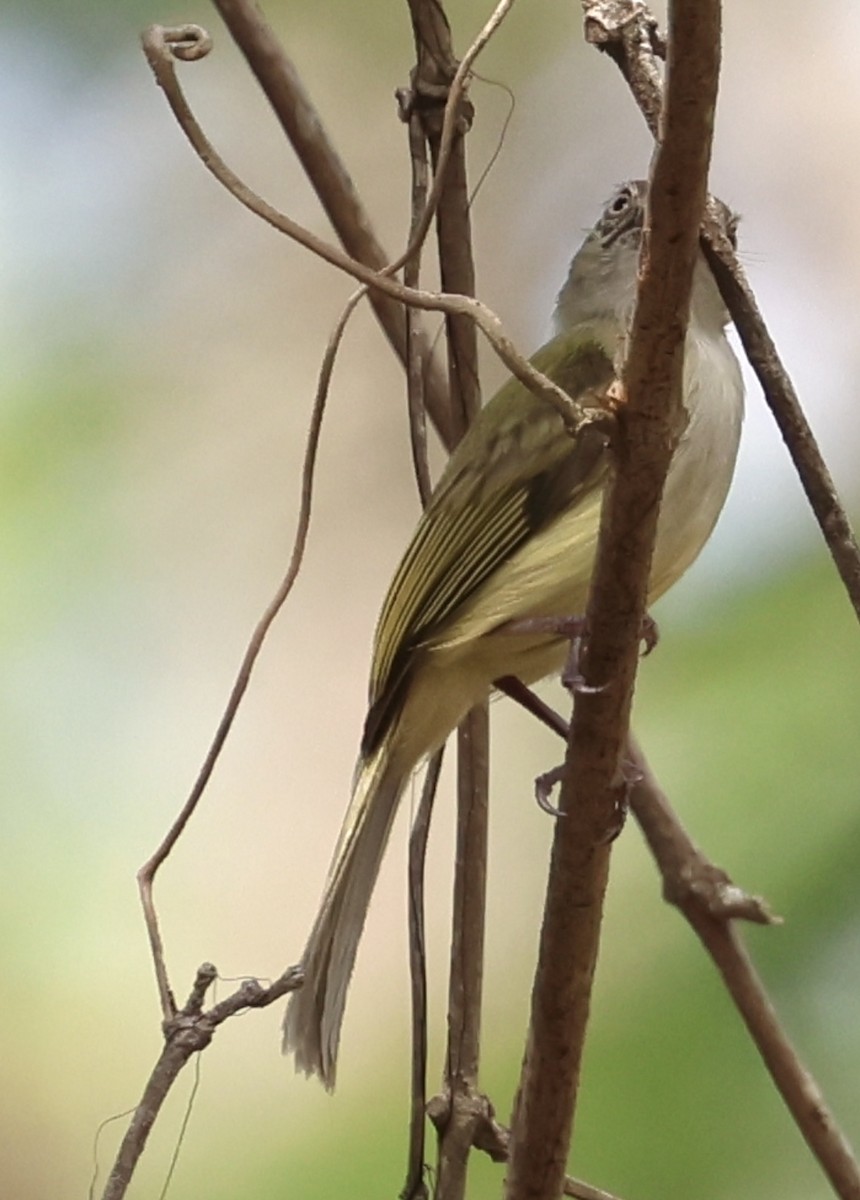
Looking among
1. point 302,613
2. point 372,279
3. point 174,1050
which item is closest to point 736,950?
point 174,1050

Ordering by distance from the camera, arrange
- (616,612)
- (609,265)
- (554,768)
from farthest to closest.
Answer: (609,265) → (554,768) → (616,612)

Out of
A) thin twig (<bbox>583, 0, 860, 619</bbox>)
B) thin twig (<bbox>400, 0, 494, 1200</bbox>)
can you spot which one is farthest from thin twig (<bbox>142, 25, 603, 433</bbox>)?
thin twig (<bbox>400, 0, 494, 1200</bbox>)

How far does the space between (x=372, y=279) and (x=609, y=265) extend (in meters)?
0.87

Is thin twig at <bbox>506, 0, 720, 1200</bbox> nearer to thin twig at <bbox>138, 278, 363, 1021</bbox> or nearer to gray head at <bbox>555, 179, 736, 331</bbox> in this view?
thin twig at <bbox>138, 278, 363, 1021</bbox>

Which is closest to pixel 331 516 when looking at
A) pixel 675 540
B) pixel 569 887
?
pixel 675 540

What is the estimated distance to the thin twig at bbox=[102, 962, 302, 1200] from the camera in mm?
868

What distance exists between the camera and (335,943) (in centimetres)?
128

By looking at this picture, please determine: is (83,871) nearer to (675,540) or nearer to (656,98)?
(675,540)

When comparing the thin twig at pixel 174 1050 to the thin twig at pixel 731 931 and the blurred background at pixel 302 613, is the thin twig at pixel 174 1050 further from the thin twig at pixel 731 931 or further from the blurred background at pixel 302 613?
the blurred background at pixel 302 613

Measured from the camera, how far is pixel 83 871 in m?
2.12

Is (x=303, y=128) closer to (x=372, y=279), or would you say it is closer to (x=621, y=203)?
(x=621, y=203)

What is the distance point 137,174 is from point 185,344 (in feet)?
0.84

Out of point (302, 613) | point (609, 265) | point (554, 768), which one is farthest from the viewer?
point (302, 613)

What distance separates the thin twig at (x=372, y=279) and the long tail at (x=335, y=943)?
22.4 inches
